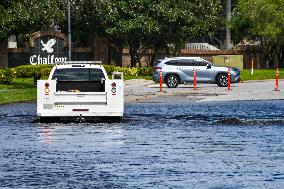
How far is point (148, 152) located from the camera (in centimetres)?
2145

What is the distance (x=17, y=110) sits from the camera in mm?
37969

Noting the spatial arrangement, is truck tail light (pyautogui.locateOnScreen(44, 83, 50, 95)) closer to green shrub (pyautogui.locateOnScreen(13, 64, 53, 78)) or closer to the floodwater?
the floodwater

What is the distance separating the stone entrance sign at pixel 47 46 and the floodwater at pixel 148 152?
41.3m

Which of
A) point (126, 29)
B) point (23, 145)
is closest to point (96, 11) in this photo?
point (126, 29)

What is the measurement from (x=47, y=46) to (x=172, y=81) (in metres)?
19.2

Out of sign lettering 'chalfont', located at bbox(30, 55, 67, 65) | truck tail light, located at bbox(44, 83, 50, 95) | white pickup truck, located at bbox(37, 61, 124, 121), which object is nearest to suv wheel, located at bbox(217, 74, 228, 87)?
sign lettering 'chalfont', located at bbox(30, 55, 67, 65)

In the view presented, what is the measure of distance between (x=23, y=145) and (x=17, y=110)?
14746 mm

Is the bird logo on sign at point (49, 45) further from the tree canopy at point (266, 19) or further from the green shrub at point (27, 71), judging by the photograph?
the tree canopy at point (266, 19)

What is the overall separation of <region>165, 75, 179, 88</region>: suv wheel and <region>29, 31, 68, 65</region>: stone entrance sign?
18376 millimetres

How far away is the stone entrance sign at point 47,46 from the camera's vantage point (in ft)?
250

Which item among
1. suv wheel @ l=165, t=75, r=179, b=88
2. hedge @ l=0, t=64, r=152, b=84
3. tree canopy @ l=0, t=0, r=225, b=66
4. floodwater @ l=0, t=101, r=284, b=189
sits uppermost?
tree canopy @ l=0, t=0, r=225, b=66

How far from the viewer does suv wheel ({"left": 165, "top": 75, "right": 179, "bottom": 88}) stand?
58.9 meters

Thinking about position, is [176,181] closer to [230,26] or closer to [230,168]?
[230,168]

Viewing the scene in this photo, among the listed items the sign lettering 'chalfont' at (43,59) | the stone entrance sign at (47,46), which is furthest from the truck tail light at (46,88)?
the sign lettering 'chalfont' at (43,59)
